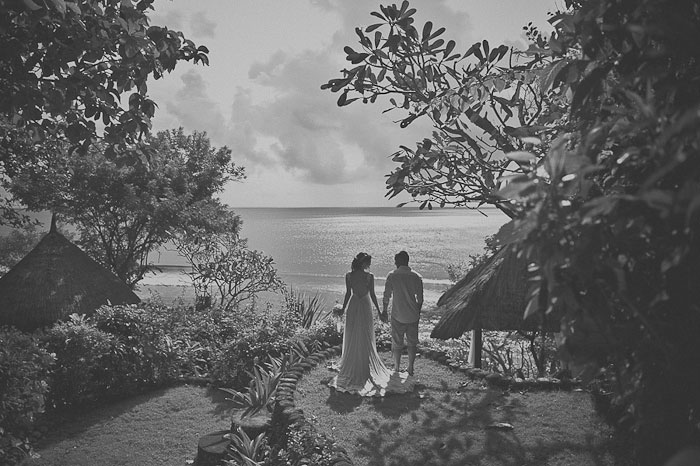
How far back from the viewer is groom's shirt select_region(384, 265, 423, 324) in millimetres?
9344

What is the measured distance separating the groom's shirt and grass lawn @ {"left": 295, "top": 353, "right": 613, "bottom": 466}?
4.19 feet

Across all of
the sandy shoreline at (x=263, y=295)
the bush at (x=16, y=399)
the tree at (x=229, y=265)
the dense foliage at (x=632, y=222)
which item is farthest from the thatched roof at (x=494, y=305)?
the sandy shoreline at (x=263, y=295)

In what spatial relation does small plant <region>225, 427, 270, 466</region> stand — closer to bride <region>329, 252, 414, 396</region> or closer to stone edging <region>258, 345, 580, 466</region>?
stone edging <region>258, 345, 580, 466</region>

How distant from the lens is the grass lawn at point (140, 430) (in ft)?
23.3

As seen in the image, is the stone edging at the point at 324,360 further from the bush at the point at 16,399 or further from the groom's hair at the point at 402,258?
the bush at the point at 16,399

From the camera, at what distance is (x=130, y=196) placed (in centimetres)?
1670

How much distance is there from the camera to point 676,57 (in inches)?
75.3

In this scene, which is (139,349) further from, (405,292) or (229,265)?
(229,265)

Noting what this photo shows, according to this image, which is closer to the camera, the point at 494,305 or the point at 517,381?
the point at 494,305

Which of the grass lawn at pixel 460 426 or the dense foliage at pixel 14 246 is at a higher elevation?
the dense foliage at pixel 14 246

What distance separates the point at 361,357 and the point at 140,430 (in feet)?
12.4

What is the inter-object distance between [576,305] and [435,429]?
233 inches

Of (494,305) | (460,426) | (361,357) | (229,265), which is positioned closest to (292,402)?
(361,357)

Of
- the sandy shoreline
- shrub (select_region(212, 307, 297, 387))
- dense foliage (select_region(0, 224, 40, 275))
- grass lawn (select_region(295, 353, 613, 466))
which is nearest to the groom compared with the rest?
grass lawn (select_region(295, 353, 613, 466))
